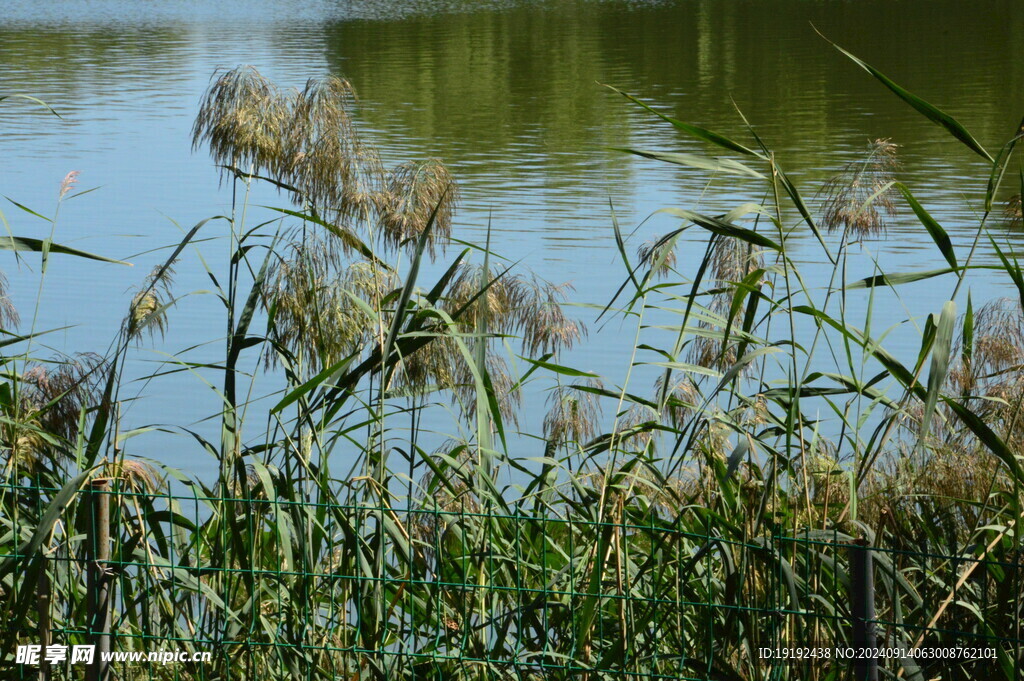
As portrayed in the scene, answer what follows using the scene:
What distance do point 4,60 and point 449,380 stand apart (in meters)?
16.1

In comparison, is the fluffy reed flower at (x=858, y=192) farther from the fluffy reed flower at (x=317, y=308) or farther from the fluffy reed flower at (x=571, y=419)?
the fluffy reed flower at (x=317, y=308)

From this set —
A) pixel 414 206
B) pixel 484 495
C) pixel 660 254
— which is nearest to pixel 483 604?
pixel 484 495

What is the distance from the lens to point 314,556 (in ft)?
6.88

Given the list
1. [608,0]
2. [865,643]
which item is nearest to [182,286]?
[865,643]

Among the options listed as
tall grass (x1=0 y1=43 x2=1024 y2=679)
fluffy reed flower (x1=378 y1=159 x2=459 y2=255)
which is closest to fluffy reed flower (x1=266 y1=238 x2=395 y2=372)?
tall grass (x1=0 y1=43 x2=1024 y2=679)

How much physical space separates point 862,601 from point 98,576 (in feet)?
3.65

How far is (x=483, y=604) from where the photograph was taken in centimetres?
203

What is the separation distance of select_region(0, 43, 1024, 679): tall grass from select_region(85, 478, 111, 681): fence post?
0.05 metres

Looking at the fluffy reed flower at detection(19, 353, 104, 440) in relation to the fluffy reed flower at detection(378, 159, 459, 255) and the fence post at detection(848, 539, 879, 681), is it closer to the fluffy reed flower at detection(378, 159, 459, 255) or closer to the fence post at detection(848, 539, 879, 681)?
the fluffy reed flower at detection(378, 159, 459, 255)

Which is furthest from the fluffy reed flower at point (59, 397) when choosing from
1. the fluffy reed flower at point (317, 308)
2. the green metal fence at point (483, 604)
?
the fluffy reed flower at point (317, 308)

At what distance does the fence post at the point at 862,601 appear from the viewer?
1656 mm

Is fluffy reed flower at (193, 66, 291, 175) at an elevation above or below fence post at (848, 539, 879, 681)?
above

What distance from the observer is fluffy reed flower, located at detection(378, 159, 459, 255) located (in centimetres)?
Result: 240

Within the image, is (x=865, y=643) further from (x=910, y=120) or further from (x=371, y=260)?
(x=910, y=120)
